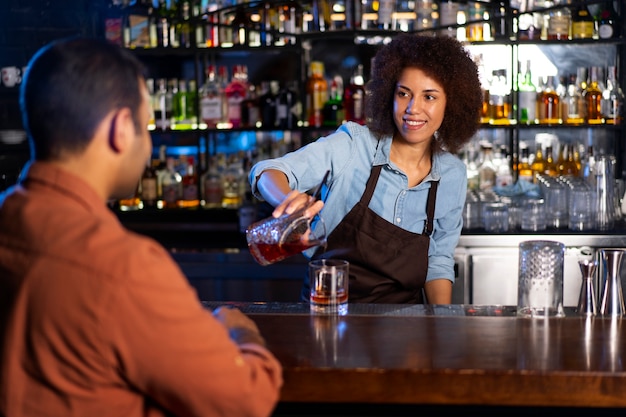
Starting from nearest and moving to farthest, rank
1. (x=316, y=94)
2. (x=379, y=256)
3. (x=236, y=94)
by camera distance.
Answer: (x=379, y=256)
(x=316, y=94)
(x=236, y=94)

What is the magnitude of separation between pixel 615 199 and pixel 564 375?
2718 millimetres

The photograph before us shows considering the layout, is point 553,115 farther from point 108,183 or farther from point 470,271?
point 108,183

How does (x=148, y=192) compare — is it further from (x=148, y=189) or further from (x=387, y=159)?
(x=387, y=159)

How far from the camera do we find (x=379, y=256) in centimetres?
269

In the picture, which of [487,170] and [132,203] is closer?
[487,170]

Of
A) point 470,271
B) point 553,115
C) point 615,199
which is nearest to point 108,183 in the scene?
point 470,271

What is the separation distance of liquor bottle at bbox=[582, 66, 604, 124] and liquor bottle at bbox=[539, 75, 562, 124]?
0.47 ft

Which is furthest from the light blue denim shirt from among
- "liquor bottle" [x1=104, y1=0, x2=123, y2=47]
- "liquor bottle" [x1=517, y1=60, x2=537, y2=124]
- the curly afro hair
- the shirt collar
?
"liquor bottle" [x1=104, y1=0, x2=123, y2=47]

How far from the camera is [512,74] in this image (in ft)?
15.1

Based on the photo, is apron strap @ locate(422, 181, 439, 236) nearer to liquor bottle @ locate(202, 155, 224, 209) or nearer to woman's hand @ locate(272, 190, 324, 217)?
woman's hand @ locate(272, 190, 324, 217)

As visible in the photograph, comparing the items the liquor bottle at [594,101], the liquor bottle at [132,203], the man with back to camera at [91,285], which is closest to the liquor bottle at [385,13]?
the liquor bottle at [594,101]

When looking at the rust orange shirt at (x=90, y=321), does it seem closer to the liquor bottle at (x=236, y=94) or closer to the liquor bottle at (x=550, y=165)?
the liquor bottle at (x=236, y=94)

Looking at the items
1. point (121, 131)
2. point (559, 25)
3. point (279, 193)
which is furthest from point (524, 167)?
point (121, 131)

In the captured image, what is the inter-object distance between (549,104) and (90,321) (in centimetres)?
388
